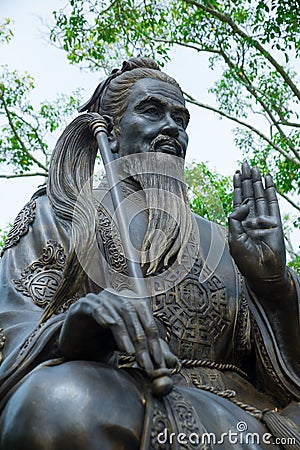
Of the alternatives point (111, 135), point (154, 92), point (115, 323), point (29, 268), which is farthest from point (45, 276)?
point (115, 323)

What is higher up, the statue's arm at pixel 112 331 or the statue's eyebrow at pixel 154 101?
the statue's eyebrow at pixel 154 101

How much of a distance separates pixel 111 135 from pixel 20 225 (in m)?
0.80

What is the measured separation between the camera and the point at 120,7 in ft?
39.4

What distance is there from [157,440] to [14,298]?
1412 mm

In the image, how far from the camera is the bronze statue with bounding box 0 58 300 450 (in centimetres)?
356

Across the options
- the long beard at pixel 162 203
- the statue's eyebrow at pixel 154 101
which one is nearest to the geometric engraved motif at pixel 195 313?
the long beard at pixel 162 203

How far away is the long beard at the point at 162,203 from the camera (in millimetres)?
4944

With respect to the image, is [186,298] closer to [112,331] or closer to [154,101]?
[154,101]

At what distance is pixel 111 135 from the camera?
5.53 metres

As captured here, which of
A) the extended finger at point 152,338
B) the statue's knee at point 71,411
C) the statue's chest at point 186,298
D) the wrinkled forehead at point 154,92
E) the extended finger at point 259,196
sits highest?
the wrinkled forehead at point 154,92

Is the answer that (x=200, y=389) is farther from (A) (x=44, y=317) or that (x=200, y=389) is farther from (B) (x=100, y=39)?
(B) (x=100, y=39)

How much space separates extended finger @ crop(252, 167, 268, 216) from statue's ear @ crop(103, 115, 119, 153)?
1058 mm

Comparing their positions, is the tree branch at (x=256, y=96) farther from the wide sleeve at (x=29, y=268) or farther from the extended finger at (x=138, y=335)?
the extended finger at (x=138, y=335)

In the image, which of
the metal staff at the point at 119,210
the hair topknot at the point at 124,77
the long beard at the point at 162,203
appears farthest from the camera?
the hair topknot at the point at 124,77
